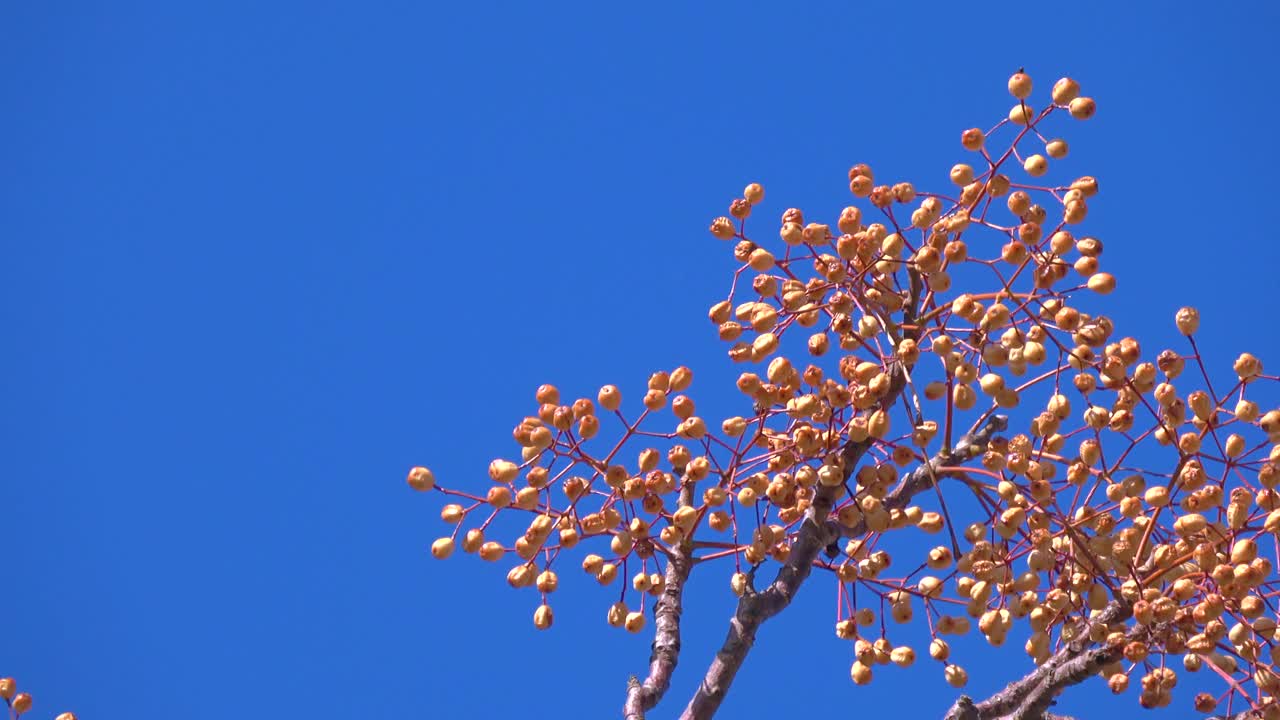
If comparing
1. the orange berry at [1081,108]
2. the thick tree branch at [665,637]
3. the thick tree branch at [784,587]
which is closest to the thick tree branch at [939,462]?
the thick tree branch at [784,587]

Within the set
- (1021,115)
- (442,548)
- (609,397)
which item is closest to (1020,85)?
(1021,115)

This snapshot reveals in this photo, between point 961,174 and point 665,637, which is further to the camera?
point 665,637

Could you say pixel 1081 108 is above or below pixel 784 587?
above

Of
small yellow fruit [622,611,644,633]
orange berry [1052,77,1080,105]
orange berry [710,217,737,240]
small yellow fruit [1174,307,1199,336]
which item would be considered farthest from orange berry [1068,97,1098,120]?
small yellow fruit [622,611,644,633]

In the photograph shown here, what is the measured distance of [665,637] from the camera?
10.1 ft

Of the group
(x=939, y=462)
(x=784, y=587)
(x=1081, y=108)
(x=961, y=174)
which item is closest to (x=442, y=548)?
(x=784, y=587)

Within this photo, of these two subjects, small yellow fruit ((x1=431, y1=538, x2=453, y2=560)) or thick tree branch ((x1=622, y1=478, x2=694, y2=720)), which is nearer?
small yellow fruit ((x1=431, y1=538, x2=453, y2=560))

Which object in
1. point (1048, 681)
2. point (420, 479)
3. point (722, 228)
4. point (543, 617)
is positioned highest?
point (722, 228)

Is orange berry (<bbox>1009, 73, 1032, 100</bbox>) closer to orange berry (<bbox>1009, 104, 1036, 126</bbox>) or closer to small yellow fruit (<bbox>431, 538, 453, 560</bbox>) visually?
orange berry (<bbox>1009, 104, 1036, 126</bbox>)

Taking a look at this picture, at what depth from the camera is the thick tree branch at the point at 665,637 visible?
2.95m

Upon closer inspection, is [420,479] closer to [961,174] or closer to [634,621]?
[634,621]

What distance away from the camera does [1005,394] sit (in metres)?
2.56

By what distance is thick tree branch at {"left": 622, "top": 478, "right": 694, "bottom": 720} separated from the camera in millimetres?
2951

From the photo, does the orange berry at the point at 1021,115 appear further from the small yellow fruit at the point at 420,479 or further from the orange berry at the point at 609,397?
the small yellow fruit at the point at 420,479
